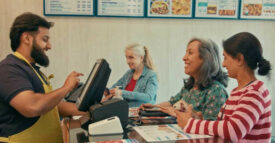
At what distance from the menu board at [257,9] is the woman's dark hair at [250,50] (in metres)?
2.41

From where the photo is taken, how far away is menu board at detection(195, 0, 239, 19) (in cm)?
365

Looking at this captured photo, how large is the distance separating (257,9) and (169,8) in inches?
46.4

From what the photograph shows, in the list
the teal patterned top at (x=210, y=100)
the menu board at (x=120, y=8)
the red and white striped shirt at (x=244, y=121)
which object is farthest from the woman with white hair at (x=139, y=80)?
the red and white striped shirt at (x=244, y=121)

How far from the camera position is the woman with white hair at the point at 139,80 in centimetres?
282

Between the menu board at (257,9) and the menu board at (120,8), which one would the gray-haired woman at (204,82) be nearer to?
the menu board at (120,8)

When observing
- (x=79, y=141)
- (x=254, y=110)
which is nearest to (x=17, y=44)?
(x=79, y=141)

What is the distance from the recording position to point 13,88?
1530 millimetres

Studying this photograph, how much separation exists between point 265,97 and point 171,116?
624 millimetres

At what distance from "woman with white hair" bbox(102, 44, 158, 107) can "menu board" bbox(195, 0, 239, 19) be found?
996 mm

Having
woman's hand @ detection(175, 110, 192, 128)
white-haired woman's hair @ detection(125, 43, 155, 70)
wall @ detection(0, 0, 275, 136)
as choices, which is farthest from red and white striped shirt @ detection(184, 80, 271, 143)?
wall @ detection(0, 0, 275, 136)

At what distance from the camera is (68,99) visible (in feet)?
7.68

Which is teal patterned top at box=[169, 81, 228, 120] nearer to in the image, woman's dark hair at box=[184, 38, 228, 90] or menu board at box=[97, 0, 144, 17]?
woman's dark hair at box=[184, 38, 228, 90]

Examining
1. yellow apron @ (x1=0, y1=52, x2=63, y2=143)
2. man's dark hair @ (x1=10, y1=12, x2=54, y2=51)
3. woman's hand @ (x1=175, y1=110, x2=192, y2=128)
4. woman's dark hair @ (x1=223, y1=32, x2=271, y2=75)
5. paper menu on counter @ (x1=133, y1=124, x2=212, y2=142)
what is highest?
man's dark hair @ (x1=10, y1=12, x2=54, y2=51)

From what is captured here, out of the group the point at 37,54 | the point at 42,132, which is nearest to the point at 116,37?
the point at 37,54
